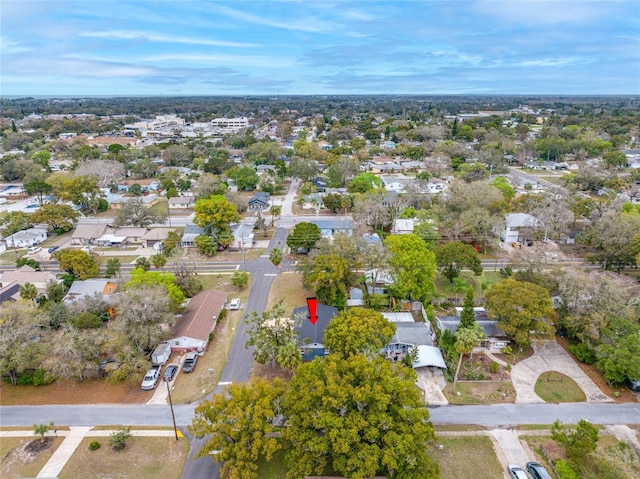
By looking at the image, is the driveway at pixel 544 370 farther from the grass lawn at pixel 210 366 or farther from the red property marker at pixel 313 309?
the grass lawn at pixel 210 366

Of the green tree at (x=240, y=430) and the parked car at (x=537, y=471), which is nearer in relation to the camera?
the green tree at (x=240, y=430)

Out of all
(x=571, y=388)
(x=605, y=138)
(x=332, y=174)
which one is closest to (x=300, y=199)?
(x=332, y=174)

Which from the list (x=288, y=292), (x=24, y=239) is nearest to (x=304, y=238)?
(x=288, y=292)

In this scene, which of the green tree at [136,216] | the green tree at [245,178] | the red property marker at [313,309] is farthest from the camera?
the green tree at [245,178]

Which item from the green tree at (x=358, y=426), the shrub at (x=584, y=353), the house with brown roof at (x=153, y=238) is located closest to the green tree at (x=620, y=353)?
the shrub at (x=584, y=353)

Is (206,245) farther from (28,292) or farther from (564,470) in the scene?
(564,470)

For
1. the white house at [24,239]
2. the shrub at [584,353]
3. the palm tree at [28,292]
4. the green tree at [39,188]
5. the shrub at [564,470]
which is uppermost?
the green tree at [39,188]

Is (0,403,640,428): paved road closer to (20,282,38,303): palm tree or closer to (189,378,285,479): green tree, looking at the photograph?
(189,378,285,479): green tree
